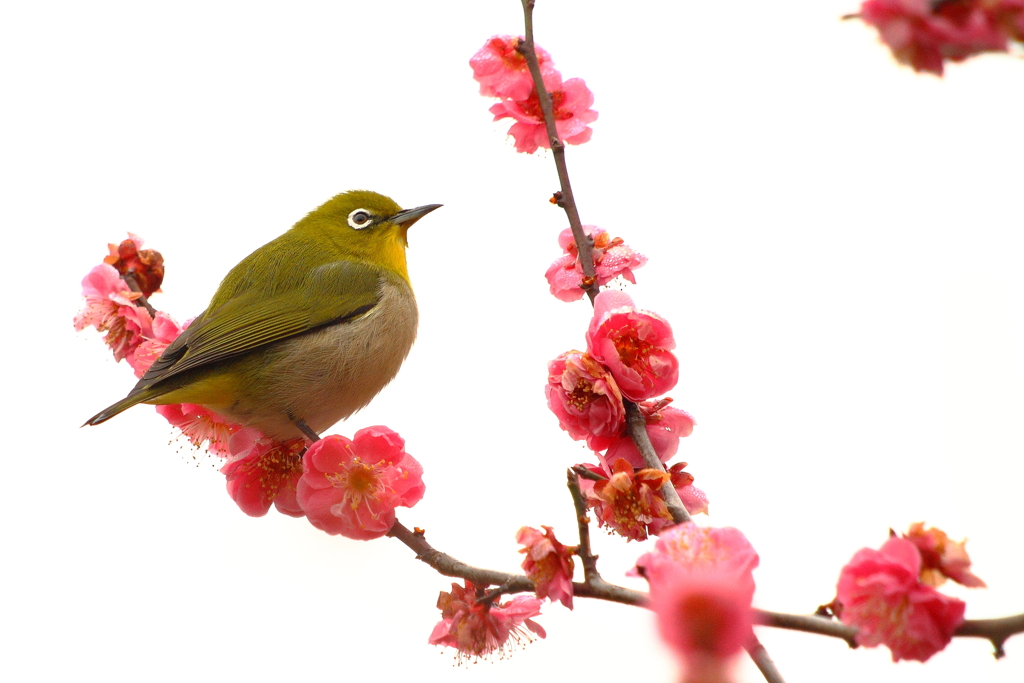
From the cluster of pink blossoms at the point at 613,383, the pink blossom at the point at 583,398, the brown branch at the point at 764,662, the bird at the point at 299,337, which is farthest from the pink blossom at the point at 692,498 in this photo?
the bird at the point at 299,337

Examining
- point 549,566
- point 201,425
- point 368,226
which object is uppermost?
point 368,226

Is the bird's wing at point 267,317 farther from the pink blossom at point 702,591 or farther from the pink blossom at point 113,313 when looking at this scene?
the pink blossom at point 702,591

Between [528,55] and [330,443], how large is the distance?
4.30ft

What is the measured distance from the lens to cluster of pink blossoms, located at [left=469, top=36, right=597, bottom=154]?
2.98 metres

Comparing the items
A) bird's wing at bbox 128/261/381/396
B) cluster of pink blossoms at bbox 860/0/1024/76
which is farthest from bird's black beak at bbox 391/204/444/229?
cluster of pink blossoms at bbox 860/0/1024/76

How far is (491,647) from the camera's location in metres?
2.61

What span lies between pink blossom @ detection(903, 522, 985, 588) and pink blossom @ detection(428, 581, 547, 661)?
1.16 metres

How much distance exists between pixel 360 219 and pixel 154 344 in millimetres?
1600

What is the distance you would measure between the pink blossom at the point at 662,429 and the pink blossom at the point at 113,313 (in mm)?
2089

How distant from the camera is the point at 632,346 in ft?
8.31

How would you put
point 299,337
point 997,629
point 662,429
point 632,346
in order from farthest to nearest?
point 299,337 → point 662,429 → point 632,346 → point 997,629

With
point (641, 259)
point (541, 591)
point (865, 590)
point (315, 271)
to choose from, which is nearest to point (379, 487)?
point (541, 591)

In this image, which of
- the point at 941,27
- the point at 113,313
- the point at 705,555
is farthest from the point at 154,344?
the point at 941,27

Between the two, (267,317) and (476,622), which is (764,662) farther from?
(267,317)
